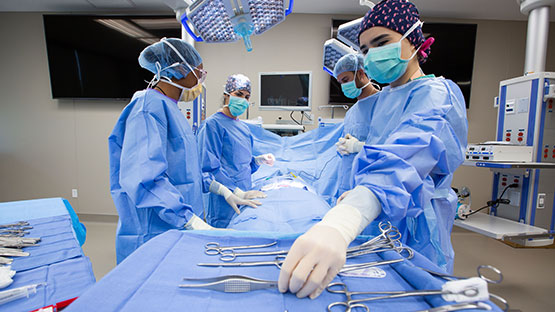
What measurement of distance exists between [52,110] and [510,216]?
18.6 ft

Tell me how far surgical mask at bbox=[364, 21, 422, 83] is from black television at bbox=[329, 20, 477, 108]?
243 centimetres

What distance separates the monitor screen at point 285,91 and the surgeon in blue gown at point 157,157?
1352 mm

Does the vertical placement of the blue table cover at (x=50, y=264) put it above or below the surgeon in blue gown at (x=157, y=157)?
below

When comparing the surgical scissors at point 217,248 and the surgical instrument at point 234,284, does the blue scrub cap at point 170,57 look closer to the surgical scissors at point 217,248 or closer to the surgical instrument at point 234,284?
the surgical scissors at point 217,248

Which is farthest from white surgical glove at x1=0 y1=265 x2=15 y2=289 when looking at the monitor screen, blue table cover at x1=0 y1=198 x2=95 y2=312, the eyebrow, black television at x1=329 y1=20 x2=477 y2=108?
black television at x1=329 y1=20 x2=477 y2=108

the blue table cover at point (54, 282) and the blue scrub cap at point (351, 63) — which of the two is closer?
the blue table cover at point (54, 282)

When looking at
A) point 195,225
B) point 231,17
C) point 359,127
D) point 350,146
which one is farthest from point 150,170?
point 359,127

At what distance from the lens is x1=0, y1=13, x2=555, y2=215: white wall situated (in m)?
3.40

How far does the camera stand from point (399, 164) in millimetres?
642

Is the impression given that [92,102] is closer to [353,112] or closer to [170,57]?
[170,57]

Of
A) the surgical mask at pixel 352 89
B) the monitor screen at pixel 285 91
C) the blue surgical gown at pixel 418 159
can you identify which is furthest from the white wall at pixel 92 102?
the blue surgical gown at pixel 418 159

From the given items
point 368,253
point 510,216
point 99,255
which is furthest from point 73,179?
point 510,216

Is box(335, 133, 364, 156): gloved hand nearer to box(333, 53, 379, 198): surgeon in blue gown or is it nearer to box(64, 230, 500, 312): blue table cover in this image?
box(333, 53, 379, 198): surgeon in blue gown

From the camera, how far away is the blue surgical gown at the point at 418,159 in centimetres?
63
